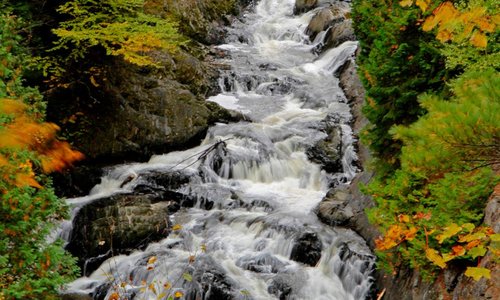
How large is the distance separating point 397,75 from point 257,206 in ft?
14.2

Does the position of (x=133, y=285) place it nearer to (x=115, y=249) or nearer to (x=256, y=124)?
(x=115, y=249)

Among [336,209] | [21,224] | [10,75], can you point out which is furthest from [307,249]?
[10,75]

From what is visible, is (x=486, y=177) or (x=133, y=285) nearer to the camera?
(x=486, y=177)

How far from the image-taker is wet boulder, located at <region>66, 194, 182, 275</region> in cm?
804

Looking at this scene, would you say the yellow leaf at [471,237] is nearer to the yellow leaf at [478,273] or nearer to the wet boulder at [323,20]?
the yellow leaf at [478,273]

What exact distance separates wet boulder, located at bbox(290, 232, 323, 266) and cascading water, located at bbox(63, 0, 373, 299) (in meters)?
0.02

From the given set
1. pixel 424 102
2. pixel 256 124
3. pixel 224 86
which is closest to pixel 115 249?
pixel 256 124

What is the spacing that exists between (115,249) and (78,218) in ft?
3.60

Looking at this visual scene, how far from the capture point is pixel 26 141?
206 inches

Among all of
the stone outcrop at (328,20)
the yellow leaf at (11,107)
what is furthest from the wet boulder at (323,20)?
the yellow leaf at (11,107)

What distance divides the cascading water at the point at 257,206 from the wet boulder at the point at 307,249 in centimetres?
2

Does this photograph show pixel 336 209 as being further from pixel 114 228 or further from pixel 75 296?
pixel 75 296

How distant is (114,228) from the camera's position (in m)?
8.26

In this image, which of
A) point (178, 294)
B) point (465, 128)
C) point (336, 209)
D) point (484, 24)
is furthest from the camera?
point (336, 209)
